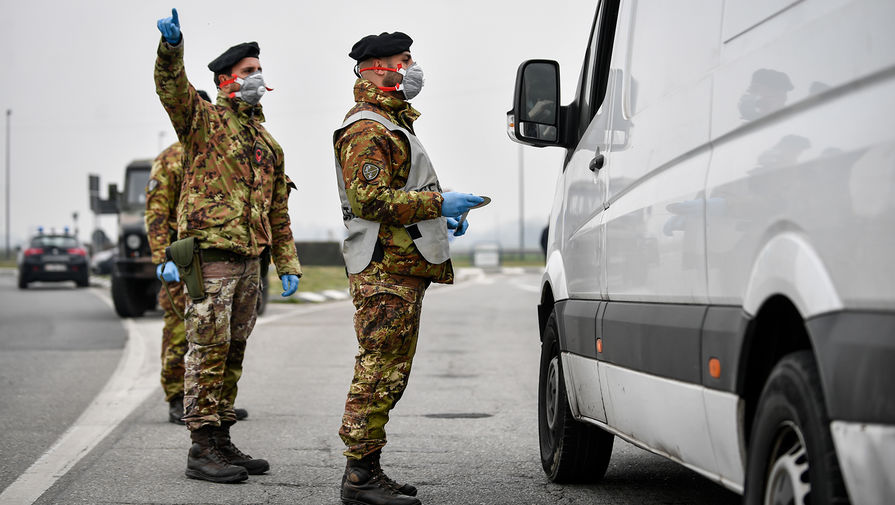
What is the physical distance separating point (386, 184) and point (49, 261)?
28.8 metres

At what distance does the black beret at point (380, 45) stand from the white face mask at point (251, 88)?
3.39 feet

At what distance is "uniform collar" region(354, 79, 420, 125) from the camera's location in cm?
451

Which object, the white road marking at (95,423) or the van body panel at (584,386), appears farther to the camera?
the white road marking at (95,423)

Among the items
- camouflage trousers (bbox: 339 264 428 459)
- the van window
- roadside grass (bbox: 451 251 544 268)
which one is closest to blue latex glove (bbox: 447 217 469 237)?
camouflage trousers (bbox: 339 264 428 459)

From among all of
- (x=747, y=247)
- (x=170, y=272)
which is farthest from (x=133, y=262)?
(x=747, y=247)

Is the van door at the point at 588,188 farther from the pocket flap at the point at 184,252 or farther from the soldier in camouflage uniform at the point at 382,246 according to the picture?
the pocket flap at the point at 184,252

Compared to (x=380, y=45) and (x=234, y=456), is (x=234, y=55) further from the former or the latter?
(x=234, y=456)

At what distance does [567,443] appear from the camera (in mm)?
4781

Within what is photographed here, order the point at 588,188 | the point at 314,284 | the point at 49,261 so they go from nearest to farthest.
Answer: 1. the point at 588,188
2. the point at 314,284
3. the point at 49,261

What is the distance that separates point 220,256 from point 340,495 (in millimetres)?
1417

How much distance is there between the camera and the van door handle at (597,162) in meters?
4.12

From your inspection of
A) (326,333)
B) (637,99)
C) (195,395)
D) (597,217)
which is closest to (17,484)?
(195,395)

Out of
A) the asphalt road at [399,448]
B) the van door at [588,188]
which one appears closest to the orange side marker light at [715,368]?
the van door at [588,188]

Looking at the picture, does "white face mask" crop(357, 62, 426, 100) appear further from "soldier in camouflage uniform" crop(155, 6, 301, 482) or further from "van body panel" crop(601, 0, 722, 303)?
"soldier in camouflage uniform" crop(155, 6, 301, 482)
